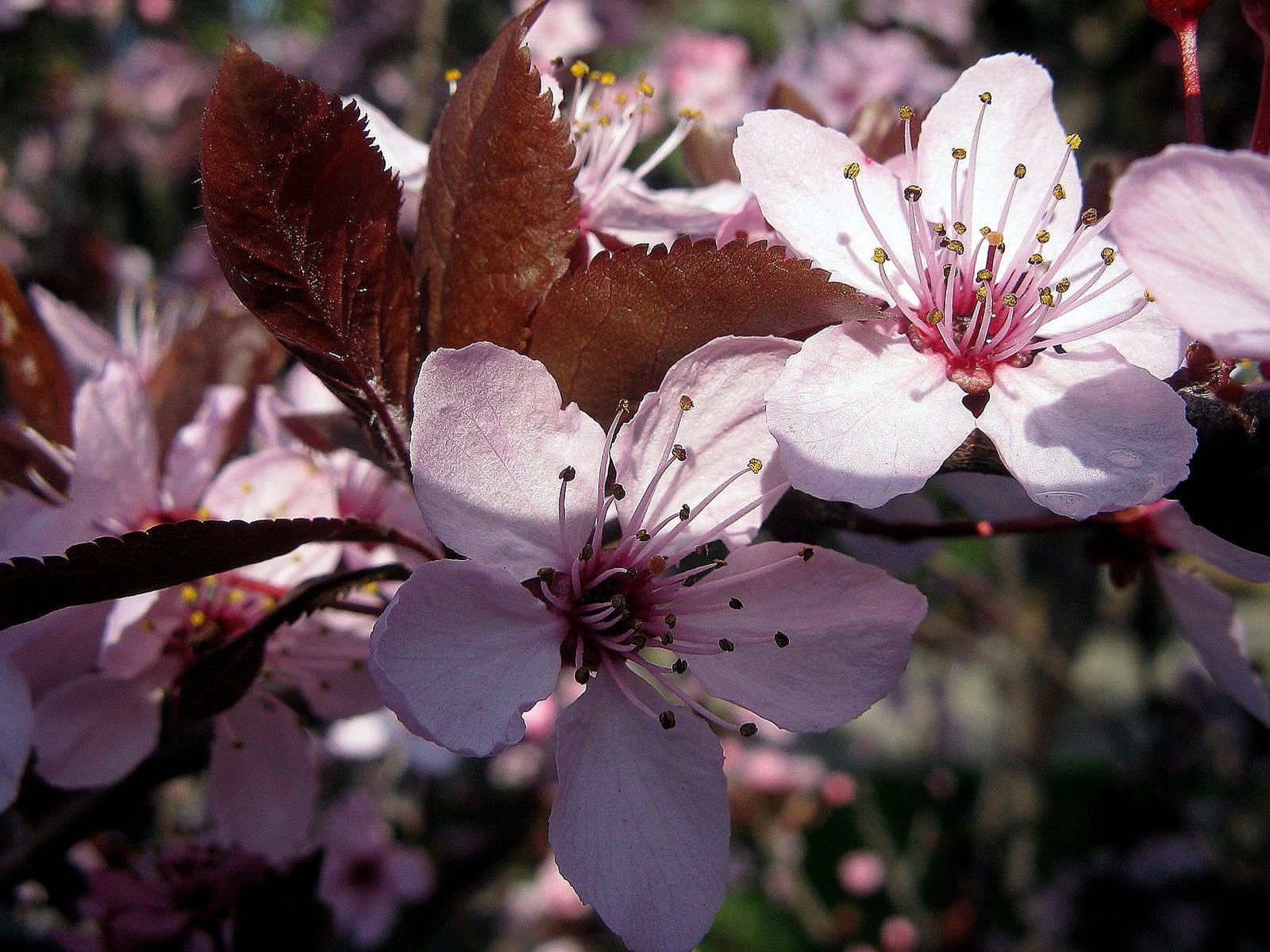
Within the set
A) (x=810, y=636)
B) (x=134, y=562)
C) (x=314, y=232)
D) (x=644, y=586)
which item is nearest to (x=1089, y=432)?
(x=810, y=636)

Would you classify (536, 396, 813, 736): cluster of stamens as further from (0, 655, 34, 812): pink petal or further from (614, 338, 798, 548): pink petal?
(0, 655, 34, 812): pink petal

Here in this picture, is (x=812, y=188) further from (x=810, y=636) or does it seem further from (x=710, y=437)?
(x=810, y=636)

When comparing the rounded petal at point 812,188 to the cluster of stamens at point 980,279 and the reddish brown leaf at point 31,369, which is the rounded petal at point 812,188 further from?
the reddish brown leaf at point 31,369

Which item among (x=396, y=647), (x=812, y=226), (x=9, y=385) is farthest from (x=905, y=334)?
(x=9, y=385)

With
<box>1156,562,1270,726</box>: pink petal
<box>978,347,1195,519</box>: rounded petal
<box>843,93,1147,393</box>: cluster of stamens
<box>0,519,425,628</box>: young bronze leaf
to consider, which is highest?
<box>0,519,425,628</box>: young bronze leaf

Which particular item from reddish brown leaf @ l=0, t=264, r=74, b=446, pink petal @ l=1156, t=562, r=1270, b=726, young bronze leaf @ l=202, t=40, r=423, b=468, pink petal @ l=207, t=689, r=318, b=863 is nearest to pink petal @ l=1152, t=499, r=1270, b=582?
pink petal @ l=1156, t=562, r=1270, b=726

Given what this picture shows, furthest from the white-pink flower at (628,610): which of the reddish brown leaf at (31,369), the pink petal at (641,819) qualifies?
the reddish brown leaf at (31,369)
